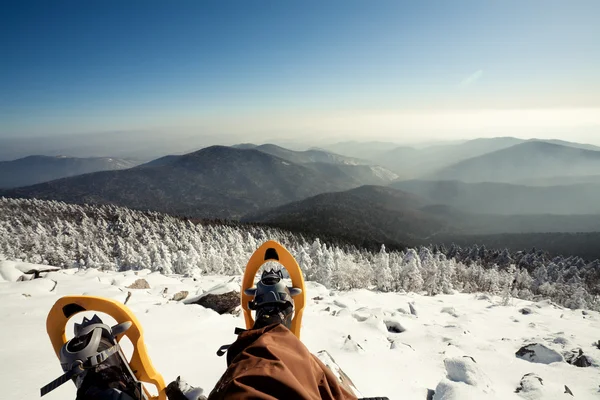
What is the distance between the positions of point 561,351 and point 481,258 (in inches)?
4800

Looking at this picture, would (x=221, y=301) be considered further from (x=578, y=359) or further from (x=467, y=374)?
(x=578, y=359)

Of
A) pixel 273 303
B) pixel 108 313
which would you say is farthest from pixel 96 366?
pixel 273 303

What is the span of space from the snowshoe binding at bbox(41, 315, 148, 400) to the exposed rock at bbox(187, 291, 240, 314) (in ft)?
24.1

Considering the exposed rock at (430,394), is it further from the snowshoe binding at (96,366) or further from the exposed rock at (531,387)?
the snowshoe binding at (96,366)

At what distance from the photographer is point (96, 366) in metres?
3.54

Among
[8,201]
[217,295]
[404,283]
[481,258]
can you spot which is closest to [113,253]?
[404,283]

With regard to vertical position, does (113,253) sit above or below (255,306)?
below

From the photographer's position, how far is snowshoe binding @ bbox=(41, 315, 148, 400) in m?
3.21

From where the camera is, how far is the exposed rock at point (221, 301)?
11.0 m

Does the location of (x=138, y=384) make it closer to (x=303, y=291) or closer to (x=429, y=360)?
(x=303, y=291)

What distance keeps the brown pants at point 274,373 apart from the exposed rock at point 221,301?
7.85 metres

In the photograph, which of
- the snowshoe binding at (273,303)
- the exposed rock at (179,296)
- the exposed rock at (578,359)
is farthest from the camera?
the exposed rock at (179,296)

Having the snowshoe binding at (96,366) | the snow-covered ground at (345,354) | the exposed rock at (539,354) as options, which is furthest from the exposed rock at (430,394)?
the snowshoe binding at (96,366)

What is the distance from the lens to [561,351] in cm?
1121
